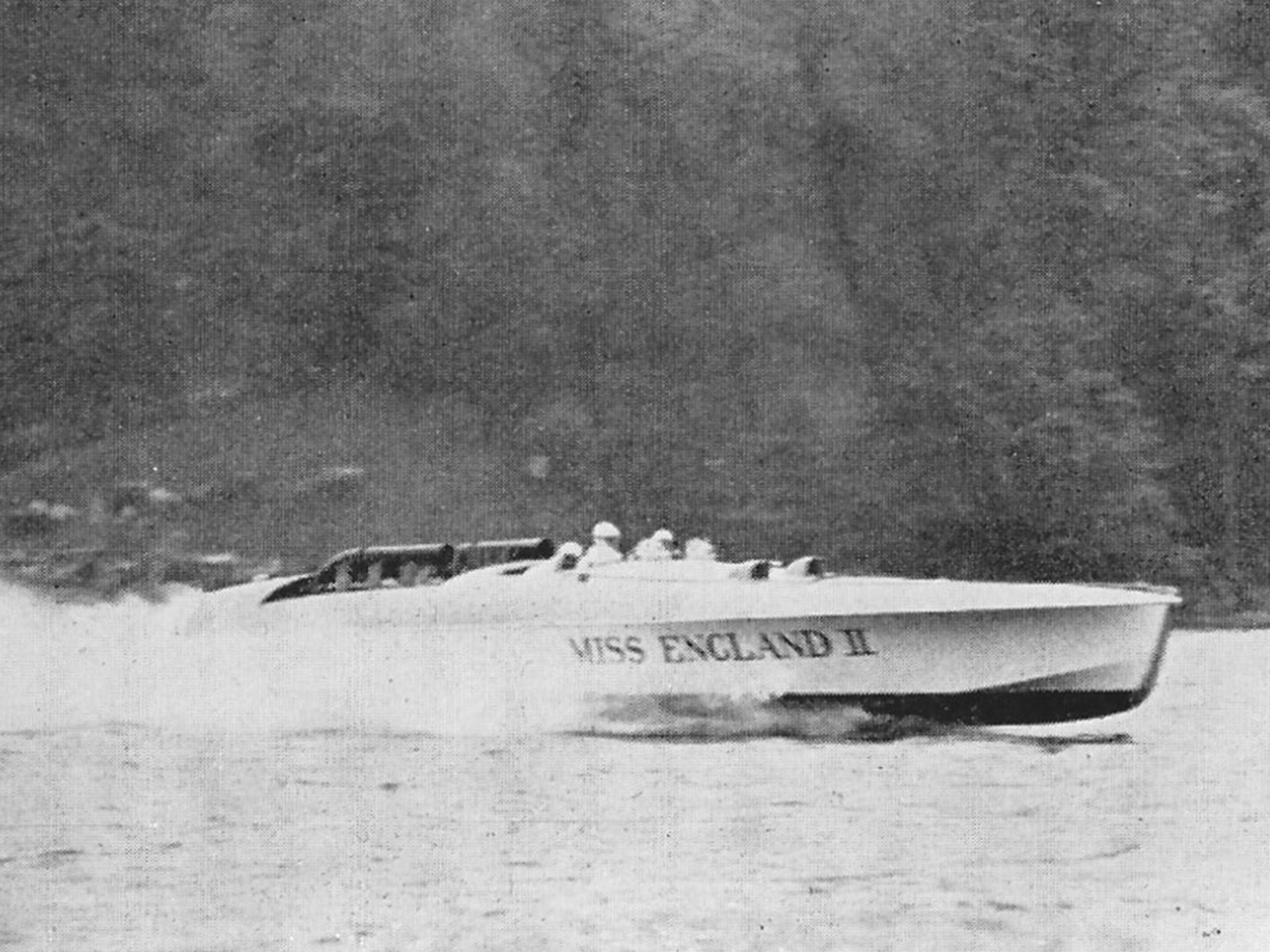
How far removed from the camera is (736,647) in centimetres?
731

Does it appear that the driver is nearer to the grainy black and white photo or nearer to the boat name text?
the grainy black and white photo

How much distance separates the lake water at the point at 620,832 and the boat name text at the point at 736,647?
28 centimetres

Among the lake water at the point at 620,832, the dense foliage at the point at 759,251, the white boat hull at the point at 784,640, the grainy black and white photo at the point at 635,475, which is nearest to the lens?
the lake water at the point at 620,832

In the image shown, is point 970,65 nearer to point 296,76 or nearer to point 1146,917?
point 296,76

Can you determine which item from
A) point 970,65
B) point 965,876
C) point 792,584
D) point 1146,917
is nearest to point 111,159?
point 792,584

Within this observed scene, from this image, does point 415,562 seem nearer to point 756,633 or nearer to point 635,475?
point 635,475

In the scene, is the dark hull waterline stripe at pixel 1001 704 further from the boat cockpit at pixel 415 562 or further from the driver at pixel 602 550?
the boat cockpit at pixel 415 562

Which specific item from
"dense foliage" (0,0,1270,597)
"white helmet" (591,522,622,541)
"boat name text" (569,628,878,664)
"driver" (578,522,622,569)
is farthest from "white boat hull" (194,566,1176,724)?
"dense foliage" (0,0,1270,597)

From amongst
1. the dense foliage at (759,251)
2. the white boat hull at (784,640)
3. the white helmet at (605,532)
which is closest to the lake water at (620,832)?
the white boat hull at (784,640)

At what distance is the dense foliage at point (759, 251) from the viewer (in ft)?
24.9

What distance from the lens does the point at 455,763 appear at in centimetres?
704

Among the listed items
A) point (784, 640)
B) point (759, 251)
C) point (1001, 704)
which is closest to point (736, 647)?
point (784, 640)

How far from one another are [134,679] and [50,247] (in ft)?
5.80

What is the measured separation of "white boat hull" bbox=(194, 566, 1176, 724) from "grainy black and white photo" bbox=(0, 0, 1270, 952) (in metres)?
0.02
